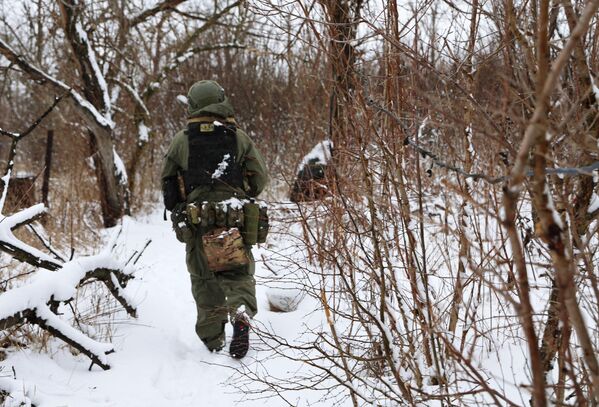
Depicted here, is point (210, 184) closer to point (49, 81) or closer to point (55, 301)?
point (55, 301)

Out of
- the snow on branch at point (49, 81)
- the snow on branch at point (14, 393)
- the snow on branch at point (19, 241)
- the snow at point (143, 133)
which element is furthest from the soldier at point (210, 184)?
the snow at point (143, 133)

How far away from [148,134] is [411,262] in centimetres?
718

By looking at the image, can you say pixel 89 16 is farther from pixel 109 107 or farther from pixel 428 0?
pixel 428 0

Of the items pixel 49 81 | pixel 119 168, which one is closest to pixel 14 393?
pixel 49 81

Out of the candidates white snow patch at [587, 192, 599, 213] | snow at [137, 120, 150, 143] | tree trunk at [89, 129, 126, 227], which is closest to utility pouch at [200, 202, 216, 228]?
white snow patch at [587, 192, 599, 213]

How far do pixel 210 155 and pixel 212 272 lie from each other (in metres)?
0.81

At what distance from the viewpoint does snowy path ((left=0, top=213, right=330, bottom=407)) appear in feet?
8.97

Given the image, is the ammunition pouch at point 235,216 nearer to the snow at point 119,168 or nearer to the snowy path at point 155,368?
the snowy path at point 155,368

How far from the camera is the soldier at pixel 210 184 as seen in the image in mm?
3520

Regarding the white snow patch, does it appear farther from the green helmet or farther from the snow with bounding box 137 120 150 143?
the snow with bounding box 137 120 150 143

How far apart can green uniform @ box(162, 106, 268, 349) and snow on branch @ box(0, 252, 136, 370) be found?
623mm

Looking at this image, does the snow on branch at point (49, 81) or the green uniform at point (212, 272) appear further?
the snow on branch at point (49, 81)

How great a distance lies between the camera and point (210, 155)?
11.5ft

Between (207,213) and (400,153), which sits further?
(207,213)
